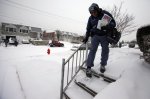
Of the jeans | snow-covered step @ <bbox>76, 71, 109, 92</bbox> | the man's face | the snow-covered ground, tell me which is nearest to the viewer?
the snow-covered ground

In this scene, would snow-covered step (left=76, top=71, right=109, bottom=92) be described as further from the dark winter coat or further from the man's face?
the man's face

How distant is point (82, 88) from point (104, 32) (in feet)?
5.01

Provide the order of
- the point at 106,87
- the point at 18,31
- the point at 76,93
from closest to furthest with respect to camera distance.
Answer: the point at 106,87 → the point at 76,93 → the point at 18,31

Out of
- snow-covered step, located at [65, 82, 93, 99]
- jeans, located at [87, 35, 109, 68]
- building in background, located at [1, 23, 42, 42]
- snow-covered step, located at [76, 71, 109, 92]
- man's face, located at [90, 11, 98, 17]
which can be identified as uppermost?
building in background, located at [1, 23, 42, 42]

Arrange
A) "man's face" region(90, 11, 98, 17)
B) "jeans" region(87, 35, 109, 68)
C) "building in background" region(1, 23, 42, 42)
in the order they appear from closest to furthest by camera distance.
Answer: "man's face" region(90, 11, 98, 17), "jeans" region(87, 35, 109, 68), "building in background" region(1, 23, 42, 42)

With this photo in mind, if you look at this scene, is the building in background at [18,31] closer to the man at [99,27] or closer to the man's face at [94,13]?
the man at [99,27]

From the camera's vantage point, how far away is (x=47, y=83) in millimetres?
4488

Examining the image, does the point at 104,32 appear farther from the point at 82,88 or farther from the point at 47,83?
the point at 47,83

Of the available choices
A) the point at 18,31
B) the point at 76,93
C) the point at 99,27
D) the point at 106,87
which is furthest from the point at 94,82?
the point at 18,31

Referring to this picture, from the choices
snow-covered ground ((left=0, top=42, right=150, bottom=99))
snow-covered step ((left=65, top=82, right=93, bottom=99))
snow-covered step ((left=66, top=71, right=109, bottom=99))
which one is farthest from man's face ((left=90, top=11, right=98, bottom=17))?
snow-covered step ((left=65, top=82, right=93, bottom=99))

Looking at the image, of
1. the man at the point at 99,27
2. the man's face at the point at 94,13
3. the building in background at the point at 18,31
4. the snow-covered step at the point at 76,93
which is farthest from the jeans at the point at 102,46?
the building in background at the point at 18,31

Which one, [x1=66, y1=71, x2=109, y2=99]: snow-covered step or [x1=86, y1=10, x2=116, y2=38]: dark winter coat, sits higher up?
[x1=86, y1=10, x2=116, y2=38]: dark winter coat

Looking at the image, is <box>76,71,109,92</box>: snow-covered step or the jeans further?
the jeans

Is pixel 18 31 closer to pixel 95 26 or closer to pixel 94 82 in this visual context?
pixel 95 26
